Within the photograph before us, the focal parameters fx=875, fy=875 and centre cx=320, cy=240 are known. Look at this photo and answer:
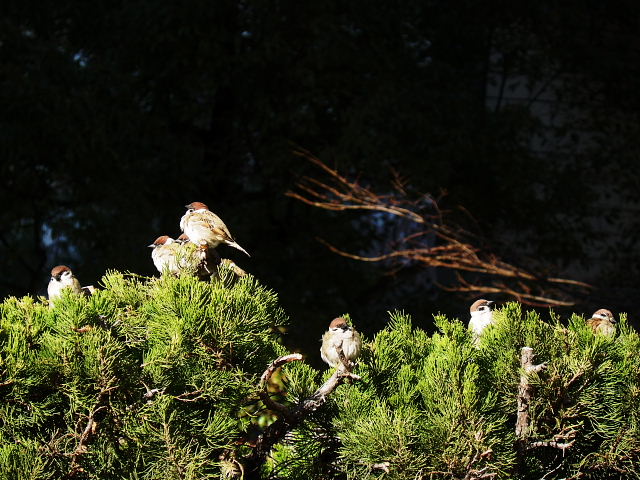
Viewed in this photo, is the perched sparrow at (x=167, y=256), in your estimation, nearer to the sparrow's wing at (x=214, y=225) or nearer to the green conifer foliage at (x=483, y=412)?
the sparrow's wing at (x=214, y=225)

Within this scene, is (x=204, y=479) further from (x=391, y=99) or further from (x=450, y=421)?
(x=391, y=99)

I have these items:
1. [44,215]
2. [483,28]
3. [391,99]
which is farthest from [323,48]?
[44,215]

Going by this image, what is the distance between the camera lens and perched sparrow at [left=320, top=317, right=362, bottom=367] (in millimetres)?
2869

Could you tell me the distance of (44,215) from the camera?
8.57 meters

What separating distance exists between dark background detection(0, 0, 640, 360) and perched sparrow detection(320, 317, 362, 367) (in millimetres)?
4391

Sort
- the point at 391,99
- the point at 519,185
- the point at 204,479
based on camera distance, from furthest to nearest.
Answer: the point at 519,185
the point at 391,99
the point at 204,479

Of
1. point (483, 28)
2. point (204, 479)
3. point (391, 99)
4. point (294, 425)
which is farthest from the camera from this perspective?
point (483, 28)

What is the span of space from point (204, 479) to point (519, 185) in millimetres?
6592

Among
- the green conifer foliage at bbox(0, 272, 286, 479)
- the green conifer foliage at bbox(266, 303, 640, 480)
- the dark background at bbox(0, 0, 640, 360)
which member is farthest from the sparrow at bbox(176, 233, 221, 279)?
the dark background at bbox(0, 0, 640, 360)

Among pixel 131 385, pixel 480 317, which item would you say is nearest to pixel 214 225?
pixel 131 385

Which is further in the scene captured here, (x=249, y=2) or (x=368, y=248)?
(x=368, y=248)

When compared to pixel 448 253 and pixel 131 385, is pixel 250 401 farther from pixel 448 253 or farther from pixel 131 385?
pixel 448 253

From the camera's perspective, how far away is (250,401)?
2.69 metres

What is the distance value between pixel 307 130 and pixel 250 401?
19.8 feet
